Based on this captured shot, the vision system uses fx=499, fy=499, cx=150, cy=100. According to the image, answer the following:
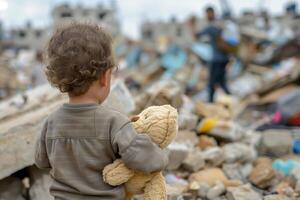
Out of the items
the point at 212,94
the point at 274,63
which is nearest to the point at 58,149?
the point at 212,94

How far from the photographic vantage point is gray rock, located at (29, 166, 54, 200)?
3.45m

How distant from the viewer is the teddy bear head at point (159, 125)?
239 centimetres

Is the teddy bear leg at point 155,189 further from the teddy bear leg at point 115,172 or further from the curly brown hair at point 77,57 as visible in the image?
the curly brown hair at point 77,57

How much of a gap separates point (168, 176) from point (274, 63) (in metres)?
12.8

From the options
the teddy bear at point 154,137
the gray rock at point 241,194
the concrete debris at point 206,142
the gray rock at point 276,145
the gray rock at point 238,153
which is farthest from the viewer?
the gray rock at point 276,145

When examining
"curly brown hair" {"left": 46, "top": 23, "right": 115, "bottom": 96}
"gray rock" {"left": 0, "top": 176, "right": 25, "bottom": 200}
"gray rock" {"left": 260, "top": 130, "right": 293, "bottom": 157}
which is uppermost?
"curly brown hair" {"left": 46, "top": 23, "right": 115, "bottom": 96}

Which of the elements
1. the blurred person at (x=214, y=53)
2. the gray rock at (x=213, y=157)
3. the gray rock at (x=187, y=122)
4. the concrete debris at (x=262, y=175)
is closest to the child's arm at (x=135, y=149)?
the concrete debris at (x=262, y=175)

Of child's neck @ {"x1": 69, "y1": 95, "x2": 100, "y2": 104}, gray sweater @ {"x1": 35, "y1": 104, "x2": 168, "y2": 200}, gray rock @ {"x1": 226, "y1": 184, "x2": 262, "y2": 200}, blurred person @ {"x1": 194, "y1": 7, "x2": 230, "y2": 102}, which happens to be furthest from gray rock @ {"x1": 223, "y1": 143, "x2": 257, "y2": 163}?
blurred person @ {"x1": 194, "y1": 7, "x2": 230, "y2": 102}

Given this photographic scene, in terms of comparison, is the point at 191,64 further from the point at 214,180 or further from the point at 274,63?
the point at 214,180

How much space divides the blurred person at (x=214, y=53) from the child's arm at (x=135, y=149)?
6.52 metres

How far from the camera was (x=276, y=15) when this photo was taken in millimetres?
32188

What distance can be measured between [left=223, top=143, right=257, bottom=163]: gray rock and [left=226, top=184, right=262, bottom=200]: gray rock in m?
1.04

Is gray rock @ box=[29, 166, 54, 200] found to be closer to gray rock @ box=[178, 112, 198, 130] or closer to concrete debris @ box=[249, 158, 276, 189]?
concrete debris @ box=[249, 158, 276, 189]

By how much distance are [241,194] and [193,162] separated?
88cm
